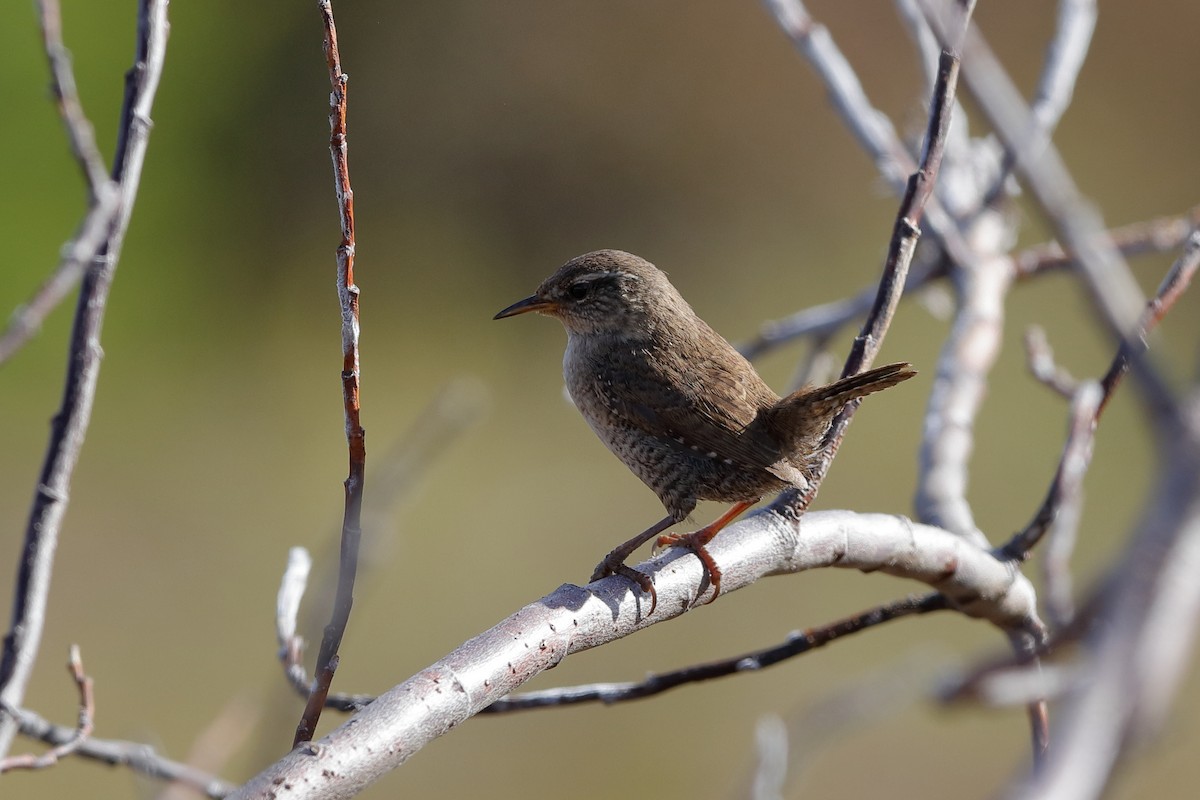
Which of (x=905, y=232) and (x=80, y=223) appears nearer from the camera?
(x=80, y=223)

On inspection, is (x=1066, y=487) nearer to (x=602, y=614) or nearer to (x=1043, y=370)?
(x=1043, y=370)

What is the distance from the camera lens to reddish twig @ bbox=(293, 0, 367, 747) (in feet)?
3.91

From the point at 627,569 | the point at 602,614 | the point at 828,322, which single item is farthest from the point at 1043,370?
the point at 602,614

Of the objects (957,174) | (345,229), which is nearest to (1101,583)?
(345,229)

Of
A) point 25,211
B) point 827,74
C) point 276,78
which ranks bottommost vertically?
point 827,74

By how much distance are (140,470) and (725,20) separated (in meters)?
5.62

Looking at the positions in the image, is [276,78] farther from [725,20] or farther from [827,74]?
[827,74]

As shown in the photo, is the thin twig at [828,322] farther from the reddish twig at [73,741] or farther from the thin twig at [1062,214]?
the thin twig at [1062,214]

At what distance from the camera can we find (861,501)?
8062 millimetres

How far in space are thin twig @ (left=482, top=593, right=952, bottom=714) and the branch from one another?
8cm

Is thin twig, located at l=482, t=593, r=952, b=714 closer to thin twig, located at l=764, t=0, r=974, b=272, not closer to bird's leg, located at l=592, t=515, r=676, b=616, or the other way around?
bird's leg, located at l=592, t=515, r=676, b=616

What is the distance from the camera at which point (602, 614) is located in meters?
1.54

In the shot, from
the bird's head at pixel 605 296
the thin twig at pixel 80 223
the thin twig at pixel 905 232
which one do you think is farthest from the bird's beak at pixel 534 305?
the thin twig at pixel 80 223

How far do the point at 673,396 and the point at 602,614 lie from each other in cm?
108
